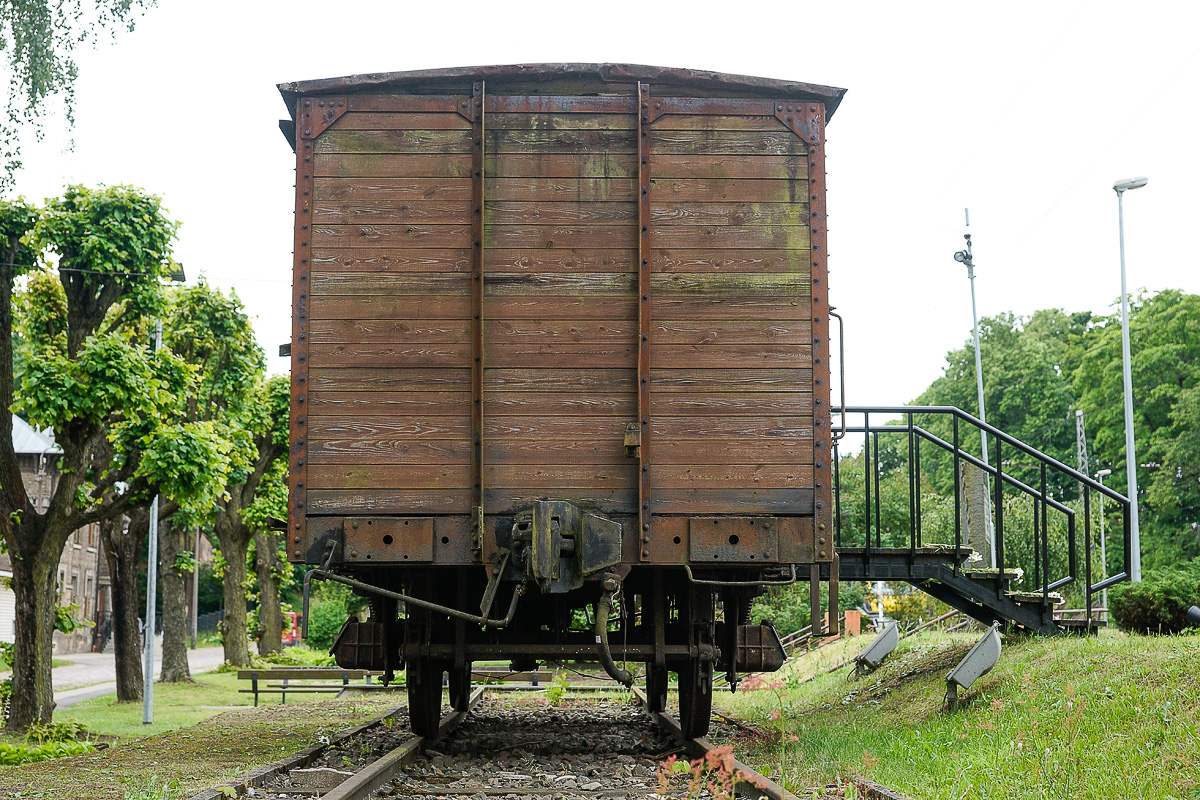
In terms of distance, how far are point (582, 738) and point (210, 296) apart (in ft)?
41.8

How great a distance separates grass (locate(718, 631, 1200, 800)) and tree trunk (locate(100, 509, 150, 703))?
10.1 meters

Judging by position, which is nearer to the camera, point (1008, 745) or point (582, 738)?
point (1008, 745)

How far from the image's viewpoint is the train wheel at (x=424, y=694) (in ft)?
25.1

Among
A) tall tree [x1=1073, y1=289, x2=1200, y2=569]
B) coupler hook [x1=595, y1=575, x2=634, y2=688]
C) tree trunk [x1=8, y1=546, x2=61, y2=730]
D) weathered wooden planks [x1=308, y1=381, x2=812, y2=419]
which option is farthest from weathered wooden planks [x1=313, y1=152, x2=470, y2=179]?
tall tree [x1=1073, y1=289, x2=1200, y2=569]

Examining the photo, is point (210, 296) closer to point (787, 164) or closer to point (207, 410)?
point (207, 410)

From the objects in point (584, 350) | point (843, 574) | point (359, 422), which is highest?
point (584, 350)

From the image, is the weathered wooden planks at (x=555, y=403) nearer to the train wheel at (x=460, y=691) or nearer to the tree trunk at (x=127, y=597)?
the train wheel at (x=460, y=691)

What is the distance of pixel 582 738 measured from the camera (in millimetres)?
8898

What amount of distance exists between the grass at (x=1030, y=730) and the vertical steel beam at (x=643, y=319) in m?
1.50

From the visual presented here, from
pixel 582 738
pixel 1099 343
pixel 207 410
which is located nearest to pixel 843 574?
pixel 582 738

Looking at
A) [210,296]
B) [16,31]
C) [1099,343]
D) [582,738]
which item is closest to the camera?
[582,738]

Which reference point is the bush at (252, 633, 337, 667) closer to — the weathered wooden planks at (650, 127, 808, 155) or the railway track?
the railway track

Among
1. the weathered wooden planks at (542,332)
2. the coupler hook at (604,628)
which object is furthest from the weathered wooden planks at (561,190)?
the coupler hook at (604,628)

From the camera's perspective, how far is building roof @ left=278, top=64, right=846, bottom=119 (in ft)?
21.6
